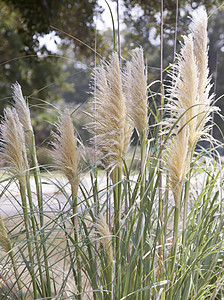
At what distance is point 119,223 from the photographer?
884mm

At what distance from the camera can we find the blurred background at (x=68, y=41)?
93.8 inches

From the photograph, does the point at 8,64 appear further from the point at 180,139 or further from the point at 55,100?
the point at 180,139

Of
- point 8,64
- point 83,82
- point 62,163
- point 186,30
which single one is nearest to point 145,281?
point 62,163

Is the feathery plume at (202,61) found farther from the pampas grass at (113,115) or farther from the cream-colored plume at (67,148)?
the cream-colored plume at (67,148)

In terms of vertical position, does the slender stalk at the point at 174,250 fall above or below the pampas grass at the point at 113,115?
below

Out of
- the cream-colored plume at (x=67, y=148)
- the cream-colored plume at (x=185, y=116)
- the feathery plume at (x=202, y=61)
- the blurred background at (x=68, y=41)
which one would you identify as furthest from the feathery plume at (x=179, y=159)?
the blurred background at (x=68, y=41)

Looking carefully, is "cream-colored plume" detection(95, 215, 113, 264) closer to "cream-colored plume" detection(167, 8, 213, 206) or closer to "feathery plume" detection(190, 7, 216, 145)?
"cream-colored plume" detection(167, 8, 213, 206)

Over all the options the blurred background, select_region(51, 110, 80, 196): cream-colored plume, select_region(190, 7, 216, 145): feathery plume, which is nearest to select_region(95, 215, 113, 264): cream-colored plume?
select_region(51, 110, 80, 196): cream-colored plume

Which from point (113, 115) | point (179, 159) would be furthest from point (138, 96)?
point (179, 159)

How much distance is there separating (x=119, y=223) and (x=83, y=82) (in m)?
1.70

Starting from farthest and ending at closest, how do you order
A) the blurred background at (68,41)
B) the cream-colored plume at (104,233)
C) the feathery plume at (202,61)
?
the blurred background at (68,41), the feathery plume at (202,61), the cream-colored plume at (104,233)

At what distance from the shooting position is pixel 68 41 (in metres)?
2.46

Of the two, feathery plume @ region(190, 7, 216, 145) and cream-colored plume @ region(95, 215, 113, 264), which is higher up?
feathery plume @ region(190, 7, 216, 145)

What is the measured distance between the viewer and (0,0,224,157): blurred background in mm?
Answer: 2383
